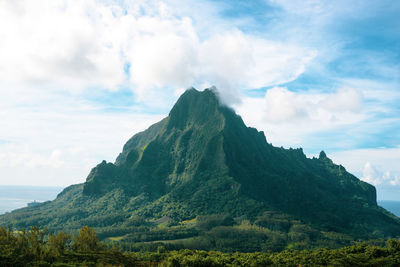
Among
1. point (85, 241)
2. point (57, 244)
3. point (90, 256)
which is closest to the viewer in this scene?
point (57, 244)

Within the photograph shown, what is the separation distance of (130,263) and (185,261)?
19145 mm

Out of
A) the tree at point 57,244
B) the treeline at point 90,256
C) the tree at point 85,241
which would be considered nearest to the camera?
the treeline at point 90,256

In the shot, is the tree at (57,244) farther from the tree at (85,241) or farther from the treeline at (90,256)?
the tree at (85,241)

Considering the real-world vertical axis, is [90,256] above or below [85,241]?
below

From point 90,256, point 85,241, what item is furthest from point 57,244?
point 85,241

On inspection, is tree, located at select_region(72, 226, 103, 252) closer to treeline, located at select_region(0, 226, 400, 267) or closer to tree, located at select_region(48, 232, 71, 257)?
treeline, located at select_region(0, 226, 400, 267)

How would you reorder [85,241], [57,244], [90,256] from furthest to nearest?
[85,241] < [90,256] < [57,244]

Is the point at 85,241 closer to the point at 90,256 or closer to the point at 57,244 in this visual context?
the point at 90,256

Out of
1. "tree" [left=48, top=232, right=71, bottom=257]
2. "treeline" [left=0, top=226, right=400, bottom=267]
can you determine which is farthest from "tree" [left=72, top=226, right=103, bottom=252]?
"tree" [left=48, top=232, right=71, bottom=257]

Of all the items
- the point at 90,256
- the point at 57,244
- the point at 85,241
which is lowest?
the point at 90,256

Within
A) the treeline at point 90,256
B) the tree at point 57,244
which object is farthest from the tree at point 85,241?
the tree at point 57,244

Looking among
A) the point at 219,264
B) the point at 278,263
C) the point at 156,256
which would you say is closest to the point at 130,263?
the point at 219,264

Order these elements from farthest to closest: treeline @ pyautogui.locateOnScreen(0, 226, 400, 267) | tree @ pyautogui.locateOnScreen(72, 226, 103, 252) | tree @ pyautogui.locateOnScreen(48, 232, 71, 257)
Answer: tree @ pyautogui.locateOnScreen(72, 226, 103, 252) < tree @ pyautogui.locateOnScreen(48, 232, 71, 257) < treeline @ pyautogui.locateOnScreen(0, 226, 400, 267)

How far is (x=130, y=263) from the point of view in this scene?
113 m
